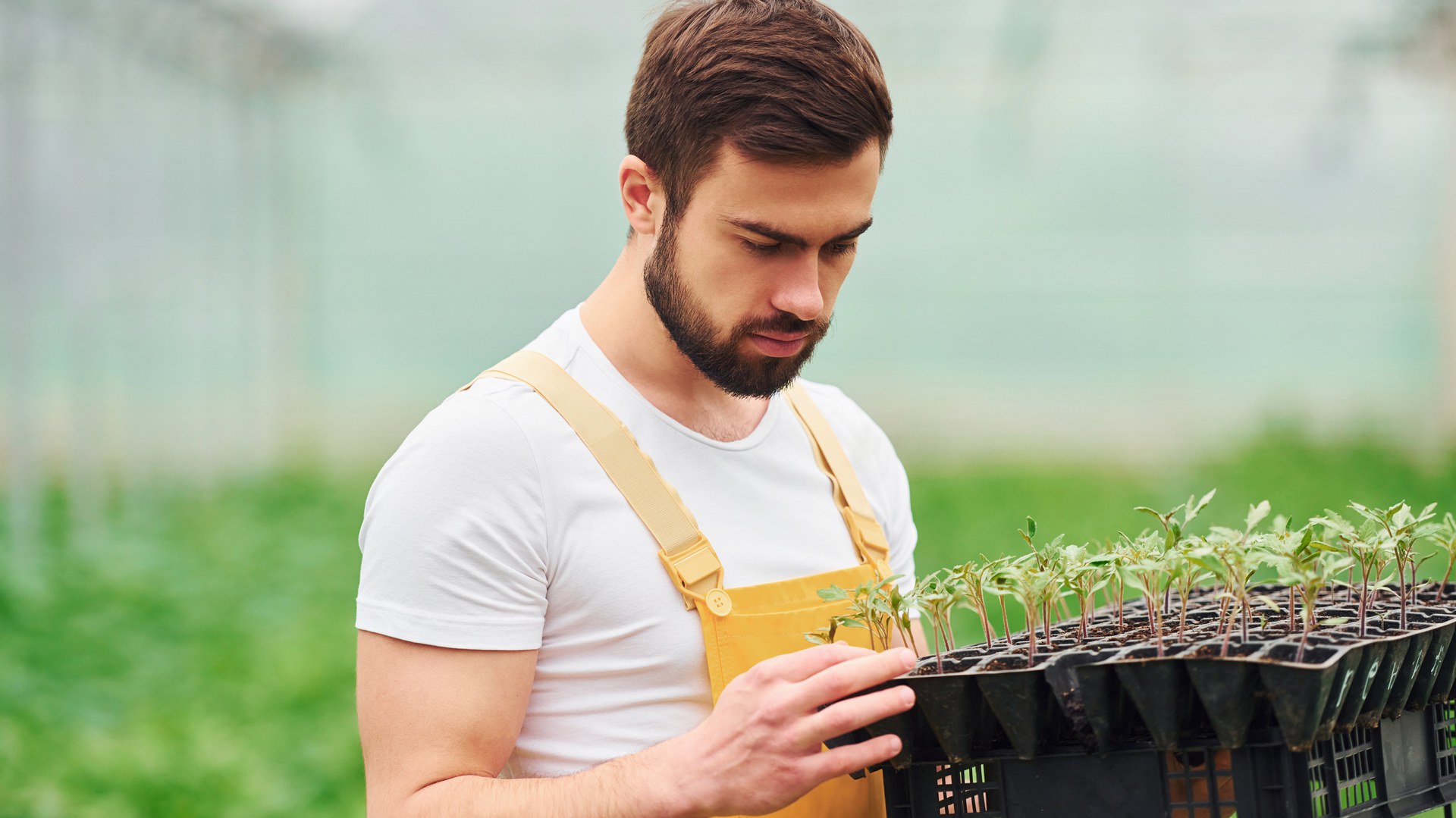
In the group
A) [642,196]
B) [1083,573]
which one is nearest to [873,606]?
[1083,573]

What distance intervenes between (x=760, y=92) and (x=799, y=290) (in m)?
0.25

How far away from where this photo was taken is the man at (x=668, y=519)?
142 centimetres

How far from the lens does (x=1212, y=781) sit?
49.0 inches

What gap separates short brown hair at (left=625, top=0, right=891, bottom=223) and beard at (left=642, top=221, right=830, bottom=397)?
73mm

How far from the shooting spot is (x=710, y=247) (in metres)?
1.68

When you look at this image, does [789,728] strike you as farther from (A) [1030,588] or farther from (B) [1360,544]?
(B) [1360,544]

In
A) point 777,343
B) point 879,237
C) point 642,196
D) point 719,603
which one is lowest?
point 719,603

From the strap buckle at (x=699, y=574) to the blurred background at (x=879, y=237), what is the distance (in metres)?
7.00

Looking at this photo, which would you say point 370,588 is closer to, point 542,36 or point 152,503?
point 152,503

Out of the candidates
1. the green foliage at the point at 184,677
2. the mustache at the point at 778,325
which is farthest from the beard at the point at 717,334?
the green foliage at the point at 184,677

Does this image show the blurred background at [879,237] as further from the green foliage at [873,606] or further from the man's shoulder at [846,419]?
the green foliage at [873,606]

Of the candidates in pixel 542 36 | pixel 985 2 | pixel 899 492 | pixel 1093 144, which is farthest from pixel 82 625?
pixel 1093 144

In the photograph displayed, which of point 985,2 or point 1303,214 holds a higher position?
point 985,2

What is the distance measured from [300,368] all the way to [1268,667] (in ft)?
43.9
